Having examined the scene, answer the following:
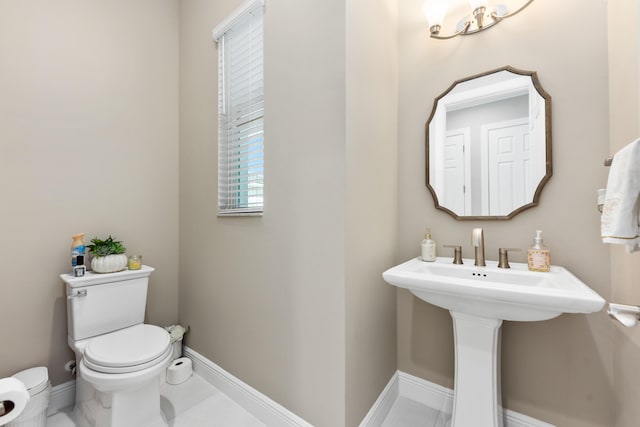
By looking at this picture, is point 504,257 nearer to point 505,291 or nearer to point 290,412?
point 505,291

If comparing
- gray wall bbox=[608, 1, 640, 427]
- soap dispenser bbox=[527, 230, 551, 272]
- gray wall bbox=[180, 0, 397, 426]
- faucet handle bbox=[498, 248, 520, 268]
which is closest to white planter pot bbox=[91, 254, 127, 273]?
gray wall bbox=[180, 0, 397, 426]

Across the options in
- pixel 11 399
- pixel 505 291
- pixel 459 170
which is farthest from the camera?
pixel 459 170

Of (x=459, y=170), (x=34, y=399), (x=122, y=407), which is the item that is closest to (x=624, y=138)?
(x=459, y=170)

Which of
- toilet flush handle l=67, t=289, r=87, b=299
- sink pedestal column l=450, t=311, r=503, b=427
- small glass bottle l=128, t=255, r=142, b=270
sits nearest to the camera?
sink pedestal column l=450, t=311, r=503, b=427

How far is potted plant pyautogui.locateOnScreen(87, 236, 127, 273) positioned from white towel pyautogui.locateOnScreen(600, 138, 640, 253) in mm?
2254

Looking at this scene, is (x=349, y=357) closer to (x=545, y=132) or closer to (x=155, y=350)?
(x=155, y=350)

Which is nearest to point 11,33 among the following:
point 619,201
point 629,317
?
point 619,201

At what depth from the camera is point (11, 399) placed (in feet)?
2.23

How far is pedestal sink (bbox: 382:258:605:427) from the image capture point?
98cm

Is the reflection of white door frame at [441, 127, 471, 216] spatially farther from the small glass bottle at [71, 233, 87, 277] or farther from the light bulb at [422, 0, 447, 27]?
the small glass bottle at [71, 233, 87, 277]

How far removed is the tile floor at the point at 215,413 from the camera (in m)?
1.47

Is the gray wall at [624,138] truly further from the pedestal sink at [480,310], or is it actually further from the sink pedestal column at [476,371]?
the sink pedestal column at [476,371]

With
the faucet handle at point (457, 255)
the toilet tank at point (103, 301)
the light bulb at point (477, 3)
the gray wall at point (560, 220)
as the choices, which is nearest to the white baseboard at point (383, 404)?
the gray wall at point (560, 220)

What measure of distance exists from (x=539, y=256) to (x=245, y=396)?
1.72 metres
